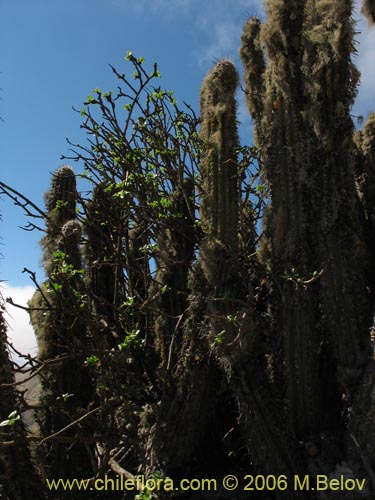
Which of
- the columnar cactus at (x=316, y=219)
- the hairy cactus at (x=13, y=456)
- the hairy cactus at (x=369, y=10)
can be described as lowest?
the hairy cactus at (x=13, y=456)

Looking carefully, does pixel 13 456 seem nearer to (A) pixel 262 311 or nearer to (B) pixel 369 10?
(A) pixel 262 311

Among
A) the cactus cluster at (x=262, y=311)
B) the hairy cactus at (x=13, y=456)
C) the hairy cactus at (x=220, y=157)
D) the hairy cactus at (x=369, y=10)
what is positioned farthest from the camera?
the hairy cactus at (x=369, y=10)

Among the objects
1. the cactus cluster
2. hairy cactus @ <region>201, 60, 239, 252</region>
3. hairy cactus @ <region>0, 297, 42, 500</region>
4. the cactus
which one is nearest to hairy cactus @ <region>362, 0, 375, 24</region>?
the cactus cluster

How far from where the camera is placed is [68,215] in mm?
6535

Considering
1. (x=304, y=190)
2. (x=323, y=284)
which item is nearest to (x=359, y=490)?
(x=323, y=284)

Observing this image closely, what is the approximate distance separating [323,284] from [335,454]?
4.33 ft

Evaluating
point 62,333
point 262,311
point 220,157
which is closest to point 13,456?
point 62,333

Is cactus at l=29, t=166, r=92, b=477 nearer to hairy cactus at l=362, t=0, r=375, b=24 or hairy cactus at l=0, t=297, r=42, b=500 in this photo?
hairy cactus at l=0, t=297, r=42, b=500

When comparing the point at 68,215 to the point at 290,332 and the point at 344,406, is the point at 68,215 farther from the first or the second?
the point at 344,406

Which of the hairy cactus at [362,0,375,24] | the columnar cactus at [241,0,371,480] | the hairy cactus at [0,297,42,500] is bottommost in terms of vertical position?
the hairy cactus at [0,297,42,500]

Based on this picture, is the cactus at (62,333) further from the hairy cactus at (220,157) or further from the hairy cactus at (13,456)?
the hairy cactus at (220,157)

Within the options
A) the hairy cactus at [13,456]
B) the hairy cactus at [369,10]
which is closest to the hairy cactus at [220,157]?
the hairy cactus at [369,10]

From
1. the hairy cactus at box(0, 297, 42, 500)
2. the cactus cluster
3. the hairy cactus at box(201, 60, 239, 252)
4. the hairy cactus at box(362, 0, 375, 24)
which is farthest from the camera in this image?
the hairy cactus at box(362, 0, 375, 24)

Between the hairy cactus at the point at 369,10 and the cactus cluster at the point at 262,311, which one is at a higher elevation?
the hairy cactus at the point at 369,10
